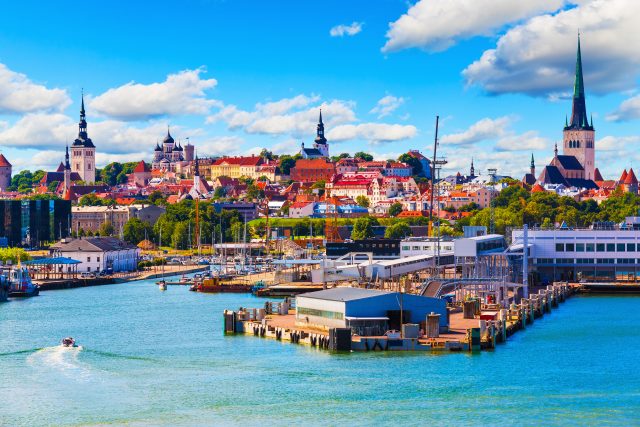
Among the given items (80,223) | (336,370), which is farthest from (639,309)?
(80,223)

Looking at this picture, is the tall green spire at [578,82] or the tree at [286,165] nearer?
the tall green spire at [578,82]

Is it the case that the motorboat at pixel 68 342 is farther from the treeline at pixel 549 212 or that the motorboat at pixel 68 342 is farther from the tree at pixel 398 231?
the tree at pixel 398 231

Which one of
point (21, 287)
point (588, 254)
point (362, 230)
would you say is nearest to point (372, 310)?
point (588, 254)

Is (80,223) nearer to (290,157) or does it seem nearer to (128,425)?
(290,157)

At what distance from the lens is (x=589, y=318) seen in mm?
40906

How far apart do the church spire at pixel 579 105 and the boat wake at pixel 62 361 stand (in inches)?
4673

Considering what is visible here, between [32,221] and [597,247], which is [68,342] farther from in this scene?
[32,221]

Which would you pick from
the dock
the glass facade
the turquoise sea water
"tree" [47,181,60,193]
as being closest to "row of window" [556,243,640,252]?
the dock

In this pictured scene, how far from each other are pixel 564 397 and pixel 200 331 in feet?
45.4

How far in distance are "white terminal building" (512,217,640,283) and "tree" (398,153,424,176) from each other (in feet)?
345

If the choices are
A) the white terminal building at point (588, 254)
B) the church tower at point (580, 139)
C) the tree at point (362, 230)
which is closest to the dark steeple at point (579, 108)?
the church tower at point (580, 139)

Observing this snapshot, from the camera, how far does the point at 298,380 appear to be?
27422 mm

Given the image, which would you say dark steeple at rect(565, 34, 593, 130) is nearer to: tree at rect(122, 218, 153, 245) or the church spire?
the church spire

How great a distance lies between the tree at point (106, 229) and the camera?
353 feet
